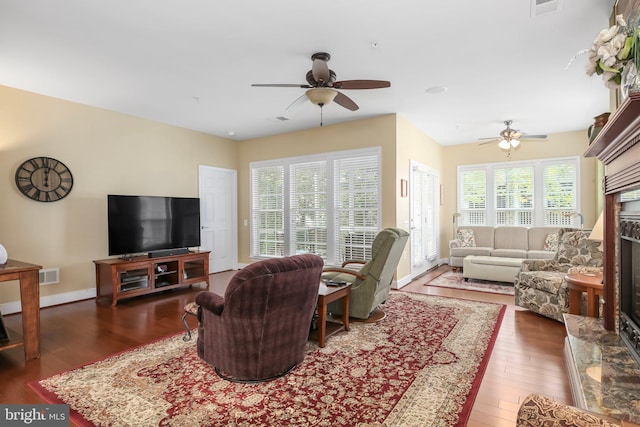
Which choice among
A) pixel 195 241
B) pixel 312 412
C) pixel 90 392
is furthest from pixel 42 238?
pixel 312 412

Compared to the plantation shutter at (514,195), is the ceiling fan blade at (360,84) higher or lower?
higher

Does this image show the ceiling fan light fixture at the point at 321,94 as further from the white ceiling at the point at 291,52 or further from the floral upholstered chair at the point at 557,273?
the floral upholstered chair at the point at 557,273

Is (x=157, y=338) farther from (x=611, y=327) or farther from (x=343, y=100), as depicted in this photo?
(x=611, y=327)

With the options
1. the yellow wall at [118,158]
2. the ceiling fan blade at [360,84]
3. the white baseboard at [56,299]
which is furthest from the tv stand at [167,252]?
the ceiling fan blade at [360,84]

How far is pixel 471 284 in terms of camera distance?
19.3 ft

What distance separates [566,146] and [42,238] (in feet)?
29.3

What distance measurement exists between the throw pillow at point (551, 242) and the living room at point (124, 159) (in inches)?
30.6

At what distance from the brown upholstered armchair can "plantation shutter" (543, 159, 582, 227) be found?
639 cm

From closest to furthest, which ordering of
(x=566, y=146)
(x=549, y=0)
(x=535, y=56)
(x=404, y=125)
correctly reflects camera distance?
1. (x=549, y=0)
2. (x=535, y=56)
3. (x=404, y=125)
4. (x=566, y=146)

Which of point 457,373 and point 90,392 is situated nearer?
point 90,392

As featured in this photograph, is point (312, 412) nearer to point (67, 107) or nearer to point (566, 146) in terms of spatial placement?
point (67, 107)

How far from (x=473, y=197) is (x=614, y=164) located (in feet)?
18.1

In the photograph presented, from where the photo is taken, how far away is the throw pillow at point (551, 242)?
6.29 meters

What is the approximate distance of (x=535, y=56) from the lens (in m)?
3.47
